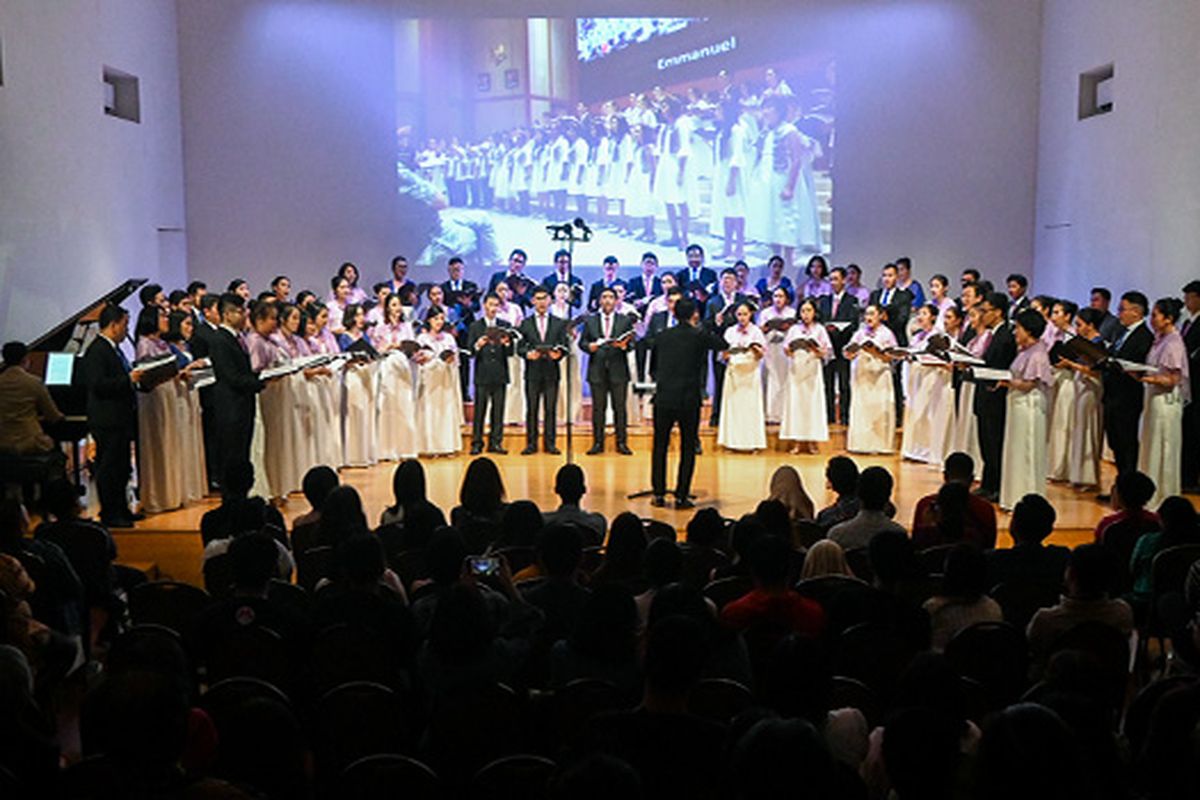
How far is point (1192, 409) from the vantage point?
38.4 ft

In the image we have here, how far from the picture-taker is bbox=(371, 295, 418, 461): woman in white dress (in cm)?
1404

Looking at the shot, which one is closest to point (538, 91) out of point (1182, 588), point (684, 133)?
point (684, 133)

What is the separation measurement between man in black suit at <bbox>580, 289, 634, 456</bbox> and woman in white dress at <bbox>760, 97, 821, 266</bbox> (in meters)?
5.22

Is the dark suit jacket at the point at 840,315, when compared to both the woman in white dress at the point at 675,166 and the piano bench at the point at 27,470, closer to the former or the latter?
the woman in white dress at the point at 675,166

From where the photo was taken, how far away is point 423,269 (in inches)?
757

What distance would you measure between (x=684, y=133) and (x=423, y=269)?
413cm

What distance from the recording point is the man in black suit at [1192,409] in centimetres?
1173

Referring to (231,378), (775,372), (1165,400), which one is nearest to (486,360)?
(775,372)

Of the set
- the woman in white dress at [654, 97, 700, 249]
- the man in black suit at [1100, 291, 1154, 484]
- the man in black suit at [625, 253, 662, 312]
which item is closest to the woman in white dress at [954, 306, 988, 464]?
the man in black suit at [1100, 291, 1154, 484]

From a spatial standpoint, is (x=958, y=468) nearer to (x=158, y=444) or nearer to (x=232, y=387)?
(x=232, y=387)

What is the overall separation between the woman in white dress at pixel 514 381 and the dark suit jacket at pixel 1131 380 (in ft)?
21.0

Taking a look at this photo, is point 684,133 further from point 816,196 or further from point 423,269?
point 423,269

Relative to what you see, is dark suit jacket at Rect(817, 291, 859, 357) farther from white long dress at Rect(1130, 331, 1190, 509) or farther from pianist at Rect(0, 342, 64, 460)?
pianist at Rect(0, 342, 64, 460)

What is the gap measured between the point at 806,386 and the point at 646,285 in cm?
343
